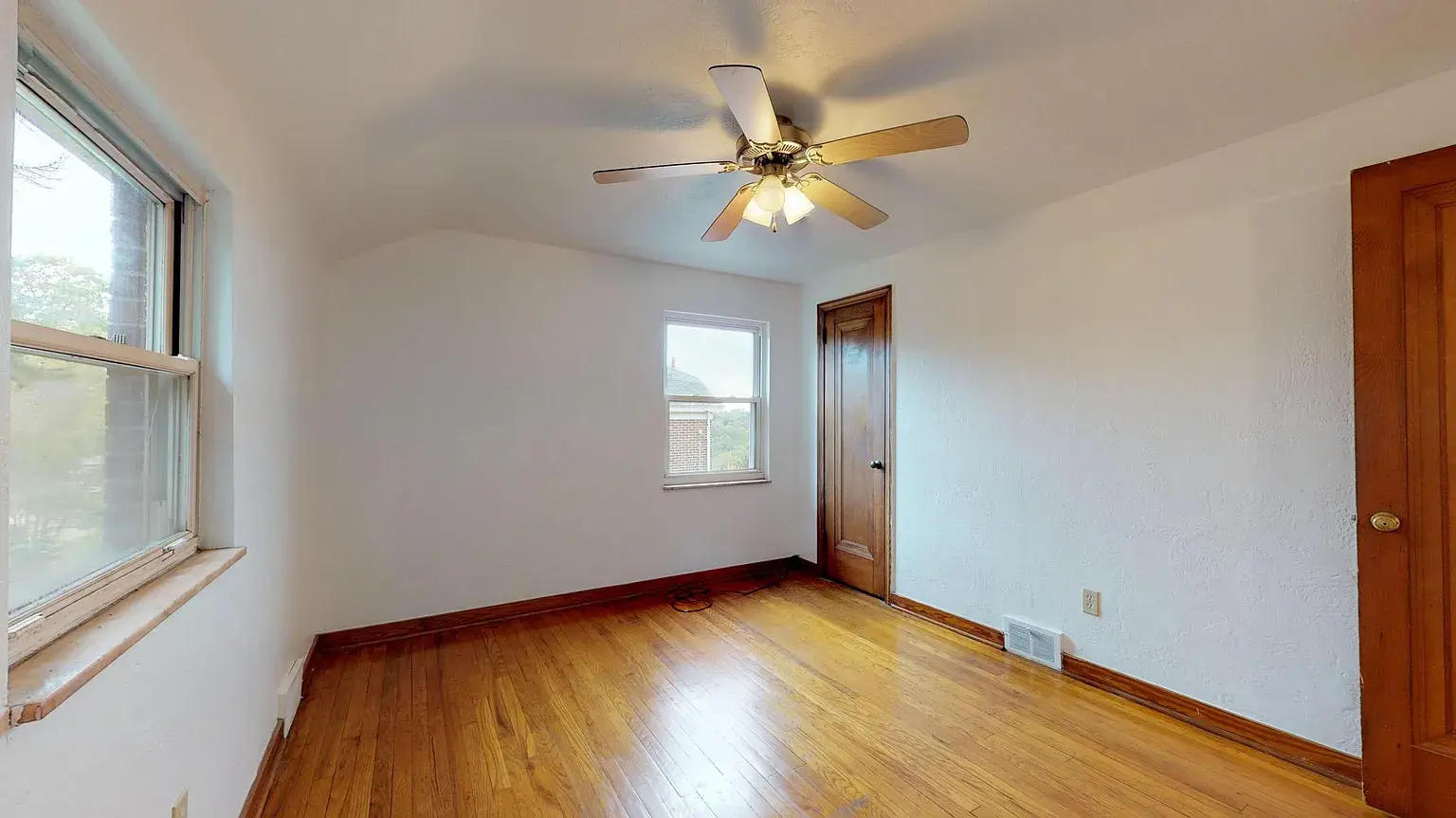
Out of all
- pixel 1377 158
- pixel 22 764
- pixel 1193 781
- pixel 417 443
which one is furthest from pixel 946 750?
pixel 417 443

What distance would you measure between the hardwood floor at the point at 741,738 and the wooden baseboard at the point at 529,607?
105mm

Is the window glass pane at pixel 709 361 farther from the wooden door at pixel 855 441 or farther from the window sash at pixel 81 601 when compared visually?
the window sash at pixel 81 601

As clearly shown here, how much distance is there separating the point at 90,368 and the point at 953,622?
11.5 ft

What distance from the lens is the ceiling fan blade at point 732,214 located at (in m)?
2.12

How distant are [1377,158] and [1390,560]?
130 centimetres

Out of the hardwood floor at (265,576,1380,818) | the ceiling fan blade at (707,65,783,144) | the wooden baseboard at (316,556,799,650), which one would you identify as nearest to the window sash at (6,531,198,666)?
the hardwood floor at (265,576,1380,818)

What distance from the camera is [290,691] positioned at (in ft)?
7.15

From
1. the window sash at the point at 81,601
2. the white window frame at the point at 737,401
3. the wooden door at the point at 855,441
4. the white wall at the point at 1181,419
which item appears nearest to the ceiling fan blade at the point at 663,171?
the window sash at the point at 81,601

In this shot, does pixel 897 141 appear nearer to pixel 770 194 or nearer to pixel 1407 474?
pixel 770 194

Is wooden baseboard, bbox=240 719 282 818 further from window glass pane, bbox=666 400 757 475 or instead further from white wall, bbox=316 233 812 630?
window glass pane, bbox=666 400 757 475

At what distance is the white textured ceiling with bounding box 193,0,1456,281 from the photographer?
1.42m

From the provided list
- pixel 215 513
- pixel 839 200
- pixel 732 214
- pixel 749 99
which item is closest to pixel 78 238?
pixel 215 513

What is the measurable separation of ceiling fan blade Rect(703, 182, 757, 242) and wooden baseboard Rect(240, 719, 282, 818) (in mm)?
2462

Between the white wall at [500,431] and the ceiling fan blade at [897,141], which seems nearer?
the ceiling fan blade at [897,141]
